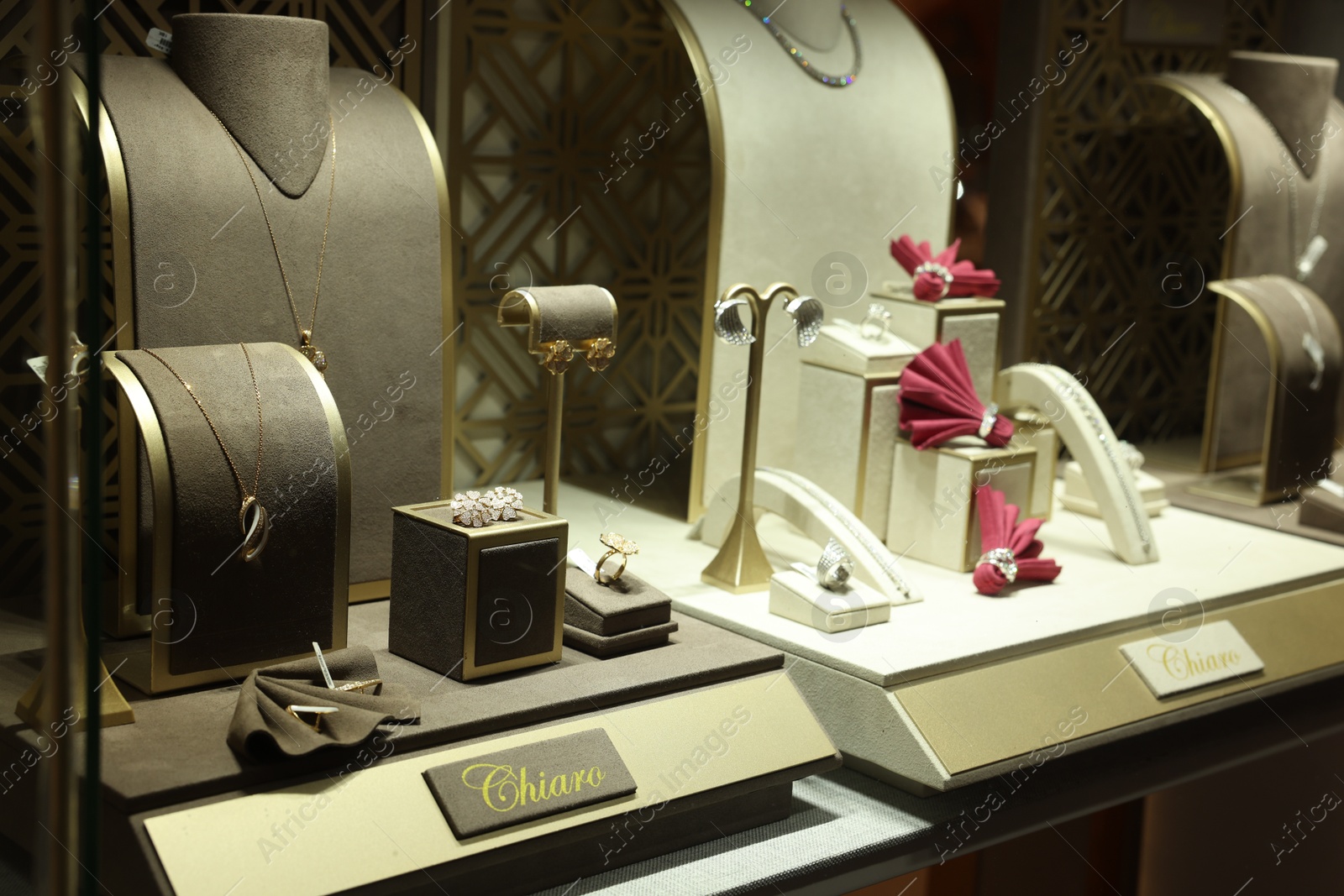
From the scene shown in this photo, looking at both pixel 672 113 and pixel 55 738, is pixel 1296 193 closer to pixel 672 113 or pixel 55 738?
pixel 672 113

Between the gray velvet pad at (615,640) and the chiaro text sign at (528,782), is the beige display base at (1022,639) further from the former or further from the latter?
the chiaro text sign at (528,782)

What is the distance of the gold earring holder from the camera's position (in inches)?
87.3

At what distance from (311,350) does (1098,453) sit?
5.00 ft

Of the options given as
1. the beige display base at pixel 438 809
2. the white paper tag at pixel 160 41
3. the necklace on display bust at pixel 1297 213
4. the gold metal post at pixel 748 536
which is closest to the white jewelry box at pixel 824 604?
the gold metal post at pixel 748 536

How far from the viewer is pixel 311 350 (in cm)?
192

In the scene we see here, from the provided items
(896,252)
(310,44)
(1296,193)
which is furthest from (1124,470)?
(310,44)

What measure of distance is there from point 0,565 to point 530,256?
1939mm

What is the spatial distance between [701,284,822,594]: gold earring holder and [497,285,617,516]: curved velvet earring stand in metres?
0.31

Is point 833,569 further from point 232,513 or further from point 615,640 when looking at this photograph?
point 232,513

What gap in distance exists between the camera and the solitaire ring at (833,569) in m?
2.13

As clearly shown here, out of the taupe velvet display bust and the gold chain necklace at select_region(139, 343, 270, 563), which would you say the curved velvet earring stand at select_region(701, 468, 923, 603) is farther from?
the gold chain necklace at select_region(139, 343, 270, 563)

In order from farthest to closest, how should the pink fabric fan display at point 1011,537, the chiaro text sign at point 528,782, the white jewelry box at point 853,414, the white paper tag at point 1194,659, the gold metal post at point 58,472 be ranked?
the white jewelry box at point 853,414 → the pink fabric fan display at point 1011,537 → the white paper tag at point 1194,659 → the chiaro text sign at point 528,782 → the gold metal post at point 58,472

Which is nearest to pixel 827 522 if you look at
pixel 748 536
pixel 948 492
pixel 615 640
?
pixel 748 536

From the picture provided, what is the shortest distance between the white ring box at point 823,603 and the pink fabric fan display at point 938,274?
74 cm
